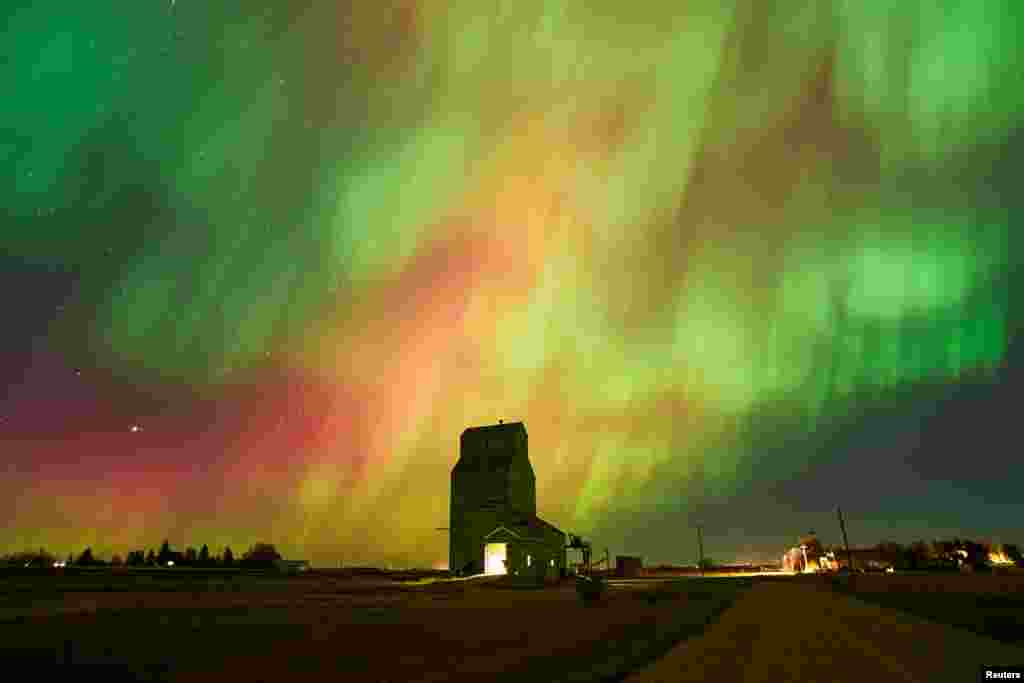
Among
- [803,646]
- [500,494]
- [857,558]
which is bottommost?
[857,558]

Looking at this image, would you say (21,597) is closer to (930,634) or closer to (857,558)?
(930,634)

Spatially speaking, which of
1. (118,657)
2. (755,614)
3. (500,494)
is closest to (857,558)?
(500,494)

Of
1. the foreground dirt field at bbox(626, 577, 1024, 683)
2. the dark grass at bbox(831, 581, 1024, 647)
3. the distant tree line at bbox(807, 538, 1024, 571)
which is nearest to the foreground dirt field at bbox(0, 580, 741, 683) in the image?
the foreground dirt field at bbox(626, 577, 1024, 683)

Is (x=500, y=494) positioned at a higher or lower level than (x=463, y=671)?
higher

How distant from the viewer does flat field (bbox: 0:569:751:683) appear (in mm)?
13258

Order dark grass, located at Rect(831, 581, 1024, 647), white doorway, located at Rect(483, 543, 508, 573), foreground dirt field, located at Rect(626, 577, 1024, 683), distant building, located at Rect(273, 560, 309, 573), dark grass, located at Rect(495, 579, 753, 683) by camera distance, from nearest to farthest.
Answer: foreground dirt field, located at Rect(626, 577, 1024, 683)
dark grass, located at Rect(495, 579, 753, 683)
dark grass, located at Rect(831, 581, 1024, 647)
white doorway, located at Rect(483, 543, 508, 573)
distant building, located at Rect(273, 560, 309, 573)

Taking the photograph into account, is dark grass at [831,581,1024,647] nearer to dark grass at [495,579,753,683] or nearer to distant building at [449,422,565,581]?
dark grass at [495,579,753,683]

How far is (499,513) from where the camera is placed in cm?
7762

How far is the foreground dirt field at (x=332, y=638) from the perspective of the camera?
43.6 feet

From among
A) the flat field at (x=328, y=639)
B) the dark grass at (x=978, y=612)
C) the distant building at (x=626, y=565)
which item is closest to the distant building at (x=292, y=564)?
the distant building at (x=626, y=565)

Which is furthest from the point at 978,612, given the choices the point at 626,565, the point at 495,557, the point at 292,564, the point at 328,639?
the point at 292,564

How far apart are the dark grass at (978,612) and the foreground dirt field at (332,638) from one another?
9.53m

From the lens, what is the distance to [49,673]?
1221 cm

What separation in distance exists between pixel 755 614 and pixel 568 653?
1490cm
